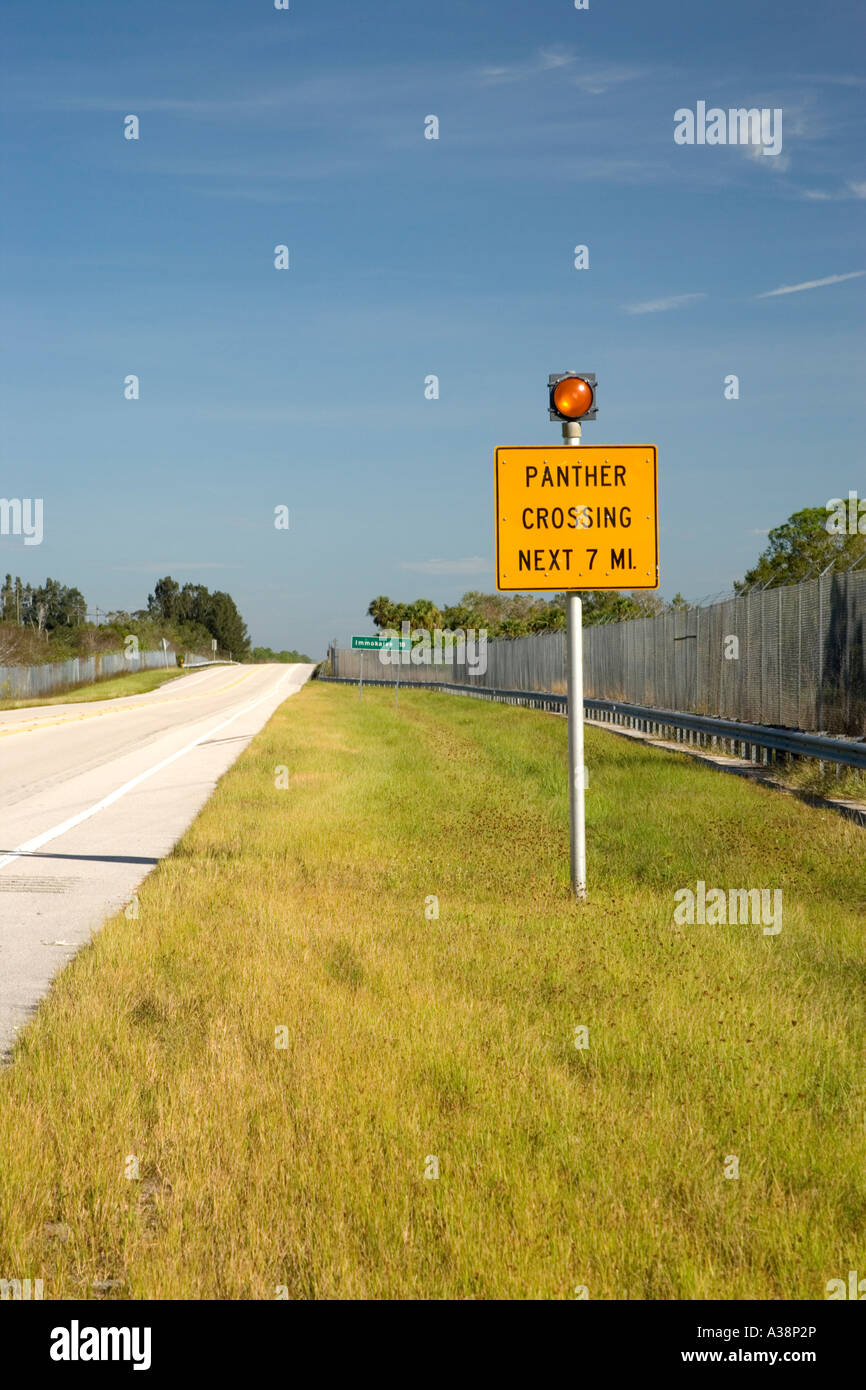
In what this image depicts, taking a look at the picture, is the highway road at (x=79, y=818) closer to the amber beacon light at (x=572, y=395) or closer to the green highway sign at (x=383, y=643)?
the amber beacon light at (x=572, y=395)

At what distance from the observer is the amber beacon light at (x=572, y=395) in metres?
9.70

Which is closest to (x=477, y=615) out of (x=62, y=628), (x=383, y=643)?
(x=62, y=628)

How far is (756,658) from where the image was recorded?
2358cm

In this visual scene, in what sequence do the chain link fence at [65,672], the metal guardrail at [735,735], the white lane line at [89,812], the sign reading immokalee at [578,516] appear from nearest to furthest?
the sign reading immokalee at [578,516] < the white lane line at [89,812] < the metal guardrail at [735,735] < the chain link fence at [65,672]

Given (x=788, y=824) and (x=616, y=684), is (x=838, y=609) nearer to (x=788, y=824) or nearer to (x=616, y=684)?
(x=788, y=824)

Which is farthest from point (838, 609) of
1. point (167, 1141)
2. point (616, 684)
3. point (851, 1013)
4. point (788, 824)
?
point (616, 684)

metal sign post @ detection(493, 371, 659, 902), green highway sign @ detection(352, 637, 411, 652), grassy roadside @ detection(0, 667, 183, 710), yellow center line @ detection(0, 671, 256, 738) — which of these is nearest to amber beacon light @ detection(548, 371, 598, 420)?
metal sign post @ detection(493, 371, 659, 902)

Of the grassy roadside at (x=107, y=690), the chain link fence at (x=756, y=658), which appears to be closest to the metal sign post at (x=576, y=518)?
the chain link fence at (x=756, y=658)

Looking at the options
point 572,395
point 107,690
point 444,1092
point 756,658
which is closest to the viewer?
point 444,1092

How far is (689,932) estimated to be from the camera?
8.34m

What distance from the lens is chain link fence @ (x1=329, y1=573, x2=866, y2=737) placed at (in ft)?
61.5

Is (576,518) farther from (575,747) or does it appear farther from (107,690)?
(107,690)

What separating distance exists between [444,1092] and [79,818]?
35.5 ft

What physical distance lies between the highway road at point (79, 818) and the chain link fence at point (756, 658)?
909 centimetres
